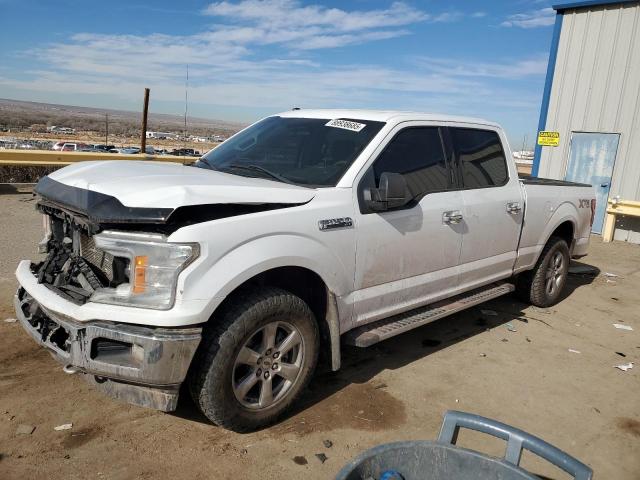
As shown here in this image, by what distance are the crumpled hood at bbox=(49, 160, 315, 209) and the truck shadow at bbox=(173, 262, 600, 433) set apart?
4.65ft

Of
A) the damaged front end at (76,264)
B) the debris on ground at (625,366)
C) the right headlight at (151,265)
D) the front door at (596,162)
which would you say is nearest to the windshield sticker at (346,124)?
the right headlight at (151,265)

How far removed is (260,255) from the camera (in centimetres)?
305

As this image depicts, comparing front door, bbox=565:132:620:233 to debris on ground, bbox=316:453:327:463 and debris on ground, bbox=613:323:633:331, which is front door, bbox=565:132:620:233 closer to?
debris on ground, bbox=613:323:633:331

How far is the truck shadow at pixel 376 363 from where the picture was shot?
355 centimetres

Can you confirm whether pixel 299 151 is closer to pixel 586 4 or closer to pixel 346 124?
pixel 346 124

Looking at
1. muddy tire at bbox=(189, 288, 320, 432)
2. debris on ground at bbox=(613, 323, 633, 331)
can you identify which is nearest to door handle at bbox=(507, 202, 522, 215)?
debris on ground at bbox=(613, 323, 633, 331)

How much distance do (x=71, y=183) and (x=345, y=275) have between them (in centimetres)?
181

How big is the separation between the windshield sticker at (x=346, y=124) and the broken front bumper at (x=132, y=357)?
6.72ft

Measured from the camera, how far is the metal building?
10.7 metres

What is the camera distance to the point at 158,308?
2.76 meters

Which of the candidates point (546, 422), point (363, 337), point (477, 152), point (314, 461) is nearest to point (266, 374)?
point (314, 461)

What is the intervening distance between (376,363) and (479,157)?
6.94 feet

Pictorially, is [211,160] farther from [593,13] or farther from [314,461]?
[593,13]

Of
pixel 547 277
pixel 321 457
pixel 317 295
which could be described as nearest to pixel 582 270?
pixel 547 277
